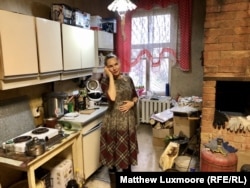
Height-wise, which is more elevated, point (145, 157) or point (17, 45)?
point (17, 45)

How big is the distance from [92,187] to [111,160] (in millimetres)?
383

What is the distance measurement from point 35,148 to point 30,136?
0.81 feet

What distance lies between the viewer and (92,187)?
85.8 inches

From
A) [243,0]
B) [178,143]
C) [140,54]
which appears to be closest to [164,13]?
[140,54]

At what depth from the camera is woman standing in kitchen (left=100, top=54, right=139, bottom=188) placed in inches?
79.0

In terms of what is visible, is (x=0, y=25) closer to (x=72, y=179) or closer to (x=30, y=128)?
(x=30, y=128)

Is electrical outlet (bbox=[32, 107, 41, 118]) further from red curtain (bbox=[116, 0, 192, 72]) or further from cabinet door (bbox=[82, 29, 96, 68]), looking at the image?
red curtain (bbox=[116, 0, 192, 72])

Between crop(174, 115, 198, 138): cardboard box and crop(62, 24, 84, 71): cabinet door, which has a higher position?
crop(62, 24, 84, 71): cabinet door

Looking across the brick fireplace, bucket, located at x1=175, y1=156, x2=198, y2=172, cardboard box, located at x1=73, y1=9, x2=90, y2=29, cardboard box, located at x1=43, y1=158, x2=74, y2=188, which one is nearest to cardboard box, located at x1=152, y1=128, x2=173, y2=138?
bucket, located at x1=175, y1=156, x2=198, y2=172

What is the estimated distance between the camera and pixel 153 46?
372 cm

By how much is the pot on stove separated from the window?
8.51ft

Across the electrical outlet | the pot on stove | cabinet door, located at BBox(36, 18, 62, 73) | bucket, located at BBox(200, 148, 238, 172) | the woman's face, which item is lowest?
bucket, located at BBox(200, 148, 238, 172)

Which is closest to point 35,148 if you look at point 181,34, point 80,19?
point 80,19

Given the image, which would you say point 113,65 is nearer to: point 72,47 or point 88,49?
point 72,47
